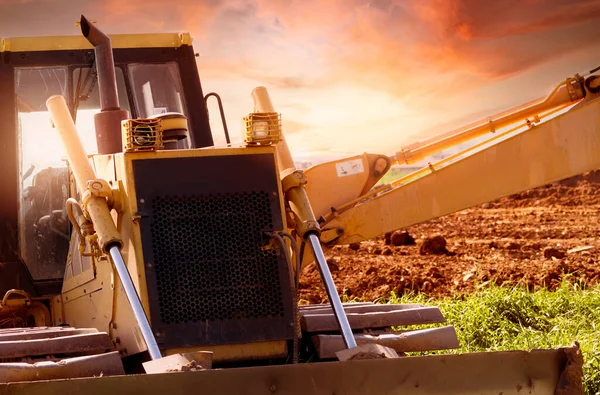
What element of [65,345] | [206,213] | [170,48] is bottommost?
[65,345]

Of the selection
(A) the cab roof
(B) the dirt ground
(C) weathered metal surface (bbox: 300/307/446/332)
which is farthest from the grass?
(A) the cab roof

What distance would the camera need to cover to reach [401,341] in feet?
18.2

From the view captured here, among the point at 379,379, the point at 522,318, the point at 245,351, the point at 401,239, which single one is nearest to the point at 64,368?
the point at 245,351

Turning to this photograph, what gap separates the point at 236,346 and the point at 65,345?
797 mm

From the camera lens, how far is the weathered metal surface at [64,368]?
4.84 metres

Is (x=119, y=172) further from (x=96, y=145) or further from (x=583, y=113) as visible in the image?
(x=583, y=113)

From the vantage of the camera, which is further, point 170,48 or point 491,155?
point 491,155

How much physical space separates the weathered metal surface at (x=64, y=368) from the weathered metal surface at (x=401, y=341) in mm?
1011

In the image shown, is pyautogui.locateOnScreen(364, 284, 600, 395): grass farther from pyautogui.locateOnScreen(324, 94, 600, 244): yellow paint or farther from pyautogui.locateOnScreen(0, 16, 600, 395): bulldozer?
pyautogui.locateOnScreen(0, 16, 600, 395): bulldozer

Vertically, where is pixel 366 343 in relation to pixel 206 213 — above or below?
below

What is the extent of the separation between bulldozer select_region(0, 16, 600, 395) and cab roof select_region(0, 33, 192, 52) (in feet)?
0.03

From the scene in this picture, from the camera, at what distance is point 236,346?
209 inches

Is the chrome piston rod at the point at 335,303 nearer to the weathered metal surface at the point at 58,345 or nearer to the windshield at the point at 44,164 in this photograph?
the weathered metal surface at the point at 58,345

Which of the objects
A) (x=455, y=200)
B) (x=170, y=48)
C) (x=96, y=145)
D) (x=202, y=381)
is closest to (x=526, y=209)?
(x=455, y=200)
